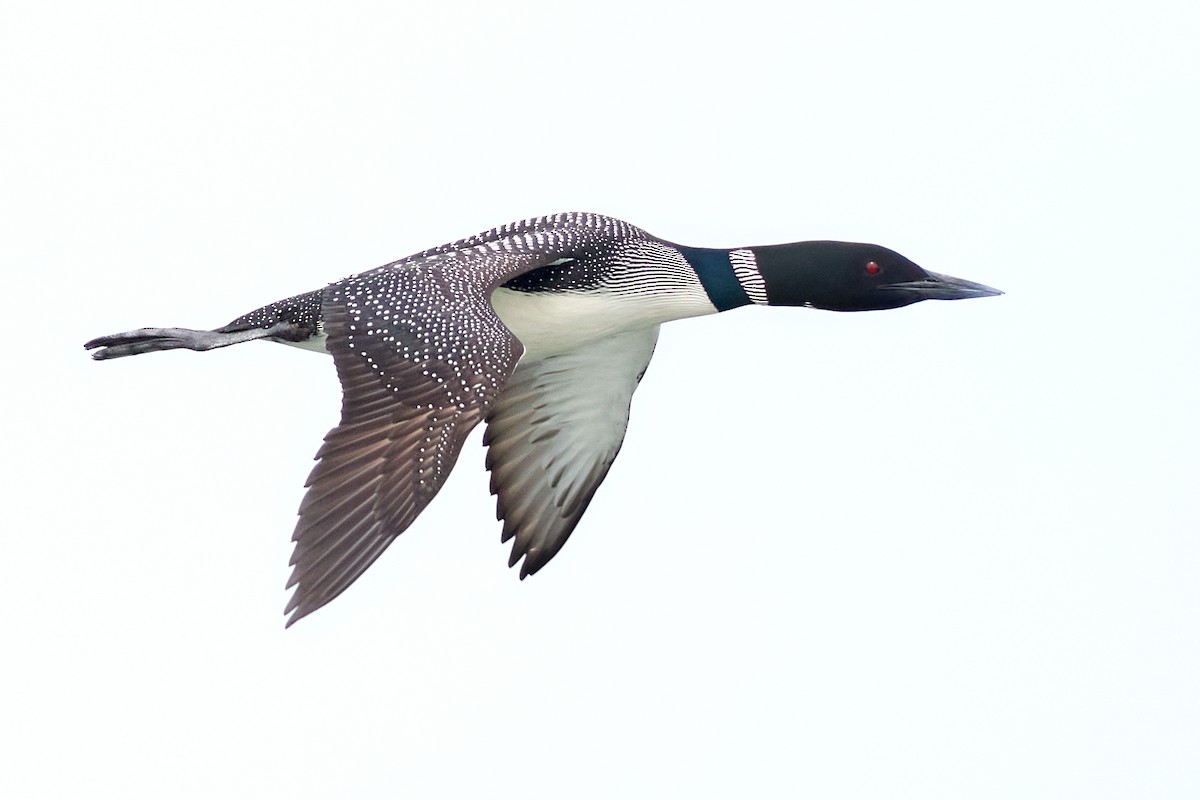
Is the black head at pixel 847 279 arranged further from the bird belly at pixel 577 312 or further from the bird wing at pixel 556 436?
the bird wing at pixel 556 436

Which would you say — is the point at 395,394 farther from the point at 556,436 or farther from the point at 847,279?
the point at 847,279

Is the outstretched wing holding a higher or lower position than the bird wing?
higher

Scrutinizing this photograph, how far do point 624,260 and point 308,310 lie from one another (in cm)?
157

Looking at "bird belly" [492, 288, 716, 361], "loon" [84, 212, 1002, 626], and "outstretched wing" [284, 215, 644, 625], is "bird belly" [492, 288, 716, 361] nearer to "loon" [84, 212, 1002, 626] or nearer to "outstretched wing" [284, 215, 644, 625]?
"loon" [84, 212, 1002, 626]

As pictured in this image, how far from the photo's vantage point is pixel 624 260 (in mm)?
10508

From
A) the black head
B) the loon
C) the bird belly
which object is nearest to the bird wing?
the loon

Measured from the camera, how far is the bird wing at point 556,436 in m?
11.2

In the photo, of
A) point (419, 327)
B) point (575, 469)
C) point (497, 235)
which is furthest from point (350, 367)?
point (575, 469)

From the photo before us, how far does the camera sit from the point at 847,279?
35.0ft

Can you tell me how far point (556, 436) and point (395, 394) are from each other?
103 inches

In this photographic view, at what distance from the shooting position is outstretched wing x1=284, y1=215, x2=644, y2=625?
328 inches

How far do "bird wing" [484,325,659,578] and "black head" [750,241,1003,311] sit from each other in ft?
2.85

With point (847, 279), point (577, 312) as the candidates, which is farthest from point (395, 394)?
point (847, 279)

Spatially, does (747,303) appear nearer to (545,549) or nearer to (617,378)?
(617,378)
